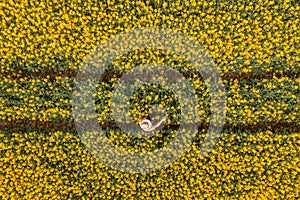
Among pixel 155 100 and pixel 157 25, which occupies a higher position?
pixel 157 25

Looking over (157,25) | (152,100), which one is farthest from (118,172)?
(157,25)

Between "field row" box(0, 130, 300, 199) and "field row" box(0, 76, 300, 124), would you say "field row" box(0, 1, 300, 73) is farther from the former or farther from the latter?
"field row" box(0, 130, 300, 199)

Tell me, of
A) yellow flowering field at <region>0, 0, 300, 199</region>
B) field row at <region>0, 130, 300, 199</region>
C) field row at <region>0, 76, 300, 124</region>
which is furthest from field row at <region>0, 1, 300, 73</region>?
field row at <region>0, 130, 300, 199</region>

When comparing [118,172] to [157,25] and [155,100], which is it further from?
[157,25]

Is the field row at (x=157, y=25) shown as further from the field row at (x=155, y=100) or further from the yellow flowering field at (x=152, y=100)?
the field row at (x=155, y=100)

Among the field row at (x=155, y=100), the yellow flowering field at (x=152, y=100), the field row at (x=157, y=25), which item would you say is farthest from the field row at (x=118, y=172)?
the field row at (x=157, y=25)

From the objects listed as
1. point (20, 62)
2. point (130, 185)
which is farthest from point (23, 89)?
point (130, 185)

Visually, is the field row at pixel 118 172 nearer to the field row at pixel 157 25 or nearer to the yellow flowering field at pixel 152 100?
the yellow flowering field at pixel 152 100

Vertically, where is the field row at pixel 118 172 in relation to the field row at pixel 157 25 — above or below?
below

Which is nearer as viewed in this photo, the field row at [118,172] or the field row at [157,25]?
the field row at [157,25]
